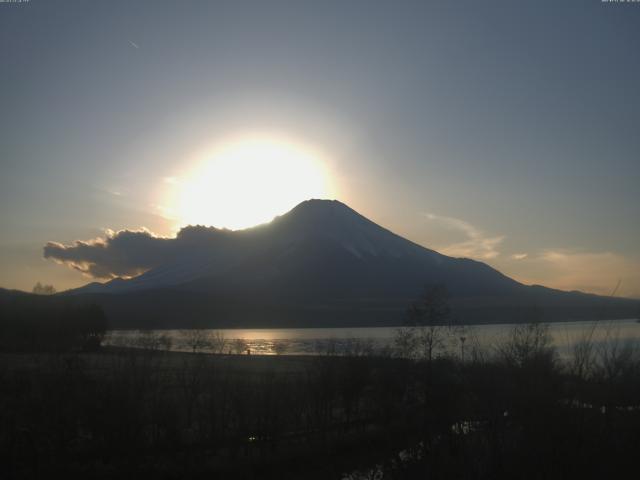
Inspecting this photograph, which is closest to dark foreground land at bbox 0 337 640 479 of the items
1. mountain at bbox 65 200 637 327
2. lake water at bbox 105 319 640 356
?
lake water at bbox 105 319 640 356

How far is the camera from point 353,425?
21516 mm

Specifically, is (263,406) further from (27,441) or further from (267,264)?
(267,264)

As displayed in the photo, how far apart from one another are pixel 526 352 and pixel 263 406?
9.10 m

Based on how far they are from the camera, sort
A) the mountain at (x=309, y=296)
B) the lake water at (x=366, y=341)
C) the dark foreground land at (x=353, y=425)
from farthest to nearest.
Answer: the mountain at (x=309, y=296) → the lake water at (x=366, y=341) → the dark foreground land at (x=353, y=425)

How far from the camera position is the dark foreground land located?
1005cm

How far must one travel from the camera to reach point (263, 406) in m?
19.0

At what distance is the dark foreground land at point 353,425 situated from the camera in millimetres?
10055

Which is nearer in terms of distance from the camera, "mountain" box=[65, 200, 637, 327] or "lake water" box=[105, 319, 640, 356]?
"lake water" box=[105, 319, 640, 356]

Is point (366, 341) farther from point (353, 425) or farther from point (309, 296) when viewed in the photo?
point (309, 296)

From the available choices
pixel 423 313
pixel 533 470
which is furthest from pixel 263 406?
pixel 423 313

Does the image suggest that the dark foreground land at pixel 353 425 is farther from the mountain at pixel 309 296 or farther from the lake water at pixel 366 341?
the mountain at pixel 309 296

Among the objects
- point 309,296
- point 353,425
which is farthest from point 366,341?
point 309,296

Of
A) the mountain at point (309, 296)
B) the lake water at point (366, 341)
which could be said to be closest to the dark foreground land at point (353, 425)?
the lake water at point (366, 341)

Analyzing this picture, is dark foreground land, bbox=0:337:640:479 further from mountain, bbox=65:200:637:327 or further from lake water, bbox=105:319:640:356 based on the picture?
mountain, bbox=65:200:637:327
